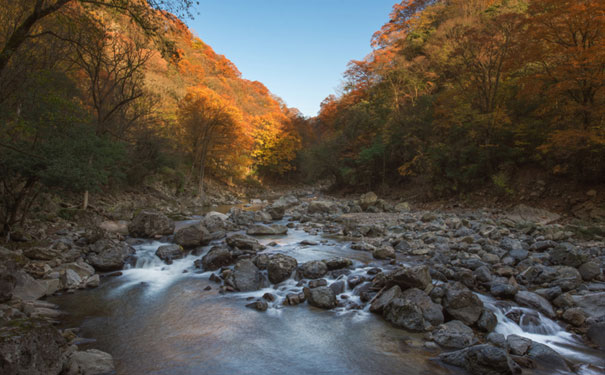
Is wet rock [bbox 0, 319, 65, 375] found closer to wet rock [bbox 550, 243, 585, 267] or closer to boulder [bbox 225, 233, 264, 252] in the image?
boulder [bbox 225, 233, 264, 252]

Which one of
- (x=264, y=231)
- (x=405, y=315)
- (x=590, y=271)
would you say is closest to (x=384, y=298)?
(x=405, y=315)

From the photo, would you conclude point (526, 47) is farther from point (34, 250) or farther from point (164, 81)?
point (164, 81)

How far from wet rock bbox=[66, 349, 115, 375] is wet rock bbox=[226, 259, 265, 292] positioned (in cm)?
271

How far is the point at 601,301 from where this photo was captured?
4410 millimetres

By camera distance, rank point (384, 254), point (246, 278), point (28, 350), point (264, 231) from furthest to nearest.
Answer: point (264, 231) → point (384, 254) → point (246, 278) → point (28, 350)

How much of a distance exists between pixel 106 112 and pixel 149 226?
27.2ft

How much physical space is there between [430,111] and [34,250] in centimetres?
2049

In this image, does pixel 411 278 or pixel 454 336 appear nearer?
pixel 454 336

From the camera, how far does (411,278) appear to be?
205 inches

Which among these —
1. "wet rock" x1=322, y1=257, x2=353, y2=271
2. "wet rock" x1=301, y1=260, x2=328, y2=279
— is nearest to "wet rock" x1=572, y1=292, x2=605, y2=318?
"wet rock" x1=322, y1=257, x2=353, y2=271

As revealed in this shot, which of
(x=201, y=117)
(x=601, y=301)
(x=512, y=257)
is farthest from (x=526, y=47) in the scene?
(x=201, y=117)

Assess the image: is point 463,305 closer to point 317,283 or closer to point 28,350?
point 317,283

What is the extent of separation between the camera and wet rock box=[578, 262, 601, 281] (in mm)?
5406

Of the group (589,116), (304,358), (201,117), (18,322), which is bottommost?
→ (304,358)
